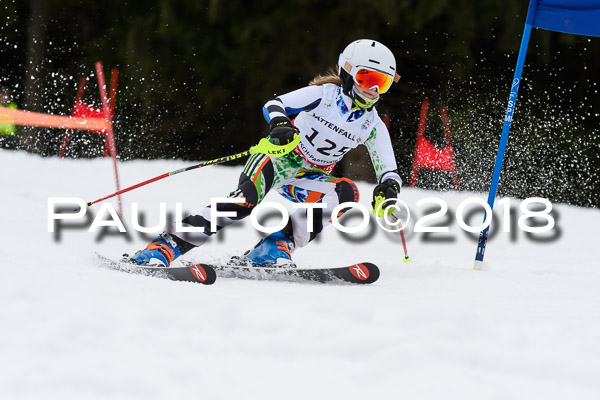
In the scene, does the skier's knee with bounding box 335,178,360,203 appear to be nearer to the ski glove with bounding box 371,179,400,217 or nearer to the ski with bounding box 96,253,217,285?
the ski glove with bounding box 371,179,400,217

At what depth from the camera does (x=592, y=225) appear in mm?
7188

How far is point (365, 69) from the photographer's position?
4.12 metres

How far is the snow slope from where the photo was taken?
2166 millimetres

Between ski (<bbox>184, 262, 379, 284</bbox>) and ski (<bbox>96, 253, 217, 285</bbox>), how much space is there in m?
0.30

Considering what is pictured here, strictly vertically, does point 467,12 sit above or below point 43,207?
above

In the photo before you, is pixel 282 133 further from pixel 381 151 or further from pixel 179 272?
pixel 179 272

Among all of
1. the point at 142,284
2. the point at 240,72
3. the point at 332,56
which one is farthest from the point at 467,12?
the point at 142,284

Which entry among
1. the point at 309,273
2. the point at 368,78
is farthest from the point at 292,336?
the point at 368,78

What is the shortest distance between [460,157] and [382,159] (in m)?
6.36

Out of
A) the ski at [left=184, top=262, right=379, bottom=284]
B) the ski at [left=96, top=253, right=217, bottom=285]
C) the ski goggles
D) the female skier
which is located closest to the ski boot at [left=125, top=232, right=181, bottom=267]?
the female skier

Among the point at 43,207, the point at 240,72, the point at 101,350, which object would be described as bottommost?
the point at 101,350

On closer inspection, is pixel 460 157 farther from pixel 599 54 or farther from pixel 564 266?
pixel 564 266

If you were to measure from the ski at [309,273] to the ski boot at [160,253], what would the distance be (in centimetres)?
28

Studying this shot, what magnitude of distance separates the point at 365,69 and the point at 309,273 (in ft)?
3.88
